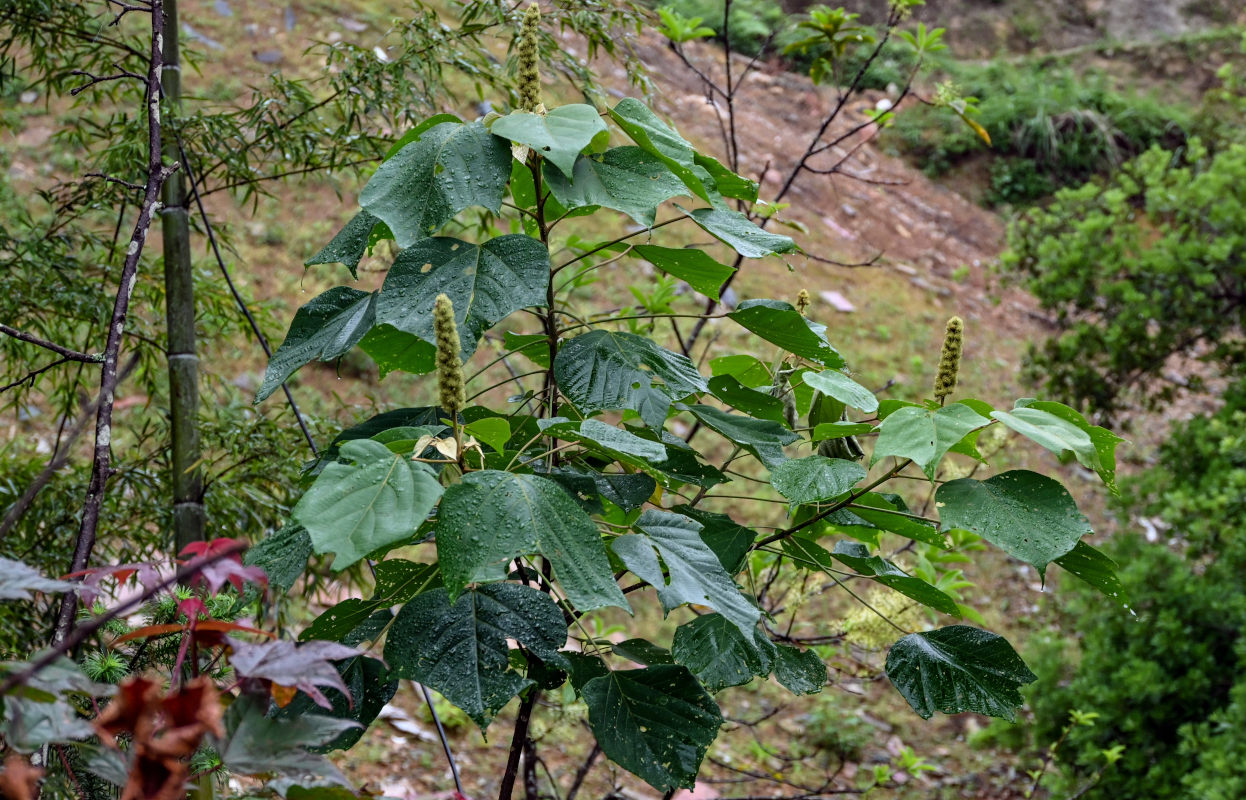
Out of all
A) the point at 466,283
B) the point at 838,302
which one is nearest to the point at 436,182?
the point at 466,283

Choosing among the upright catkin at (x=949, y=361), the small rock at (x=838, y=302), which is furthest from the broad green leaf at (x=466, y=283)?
the small rock at (x=838, y=302)

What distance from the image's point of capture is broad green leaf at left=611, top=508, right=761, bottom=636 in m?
0.66

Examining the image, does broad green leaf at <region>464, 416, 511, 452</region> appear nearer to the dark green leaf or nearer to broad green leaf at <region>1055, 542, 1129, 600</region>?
the dark green leaf

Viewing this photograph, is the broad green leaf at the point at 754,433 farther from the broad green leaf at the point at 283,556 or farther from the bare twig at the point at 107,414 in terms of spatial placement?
the bare twig at the point at 107,414

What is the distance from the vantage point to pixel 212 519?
163 cm

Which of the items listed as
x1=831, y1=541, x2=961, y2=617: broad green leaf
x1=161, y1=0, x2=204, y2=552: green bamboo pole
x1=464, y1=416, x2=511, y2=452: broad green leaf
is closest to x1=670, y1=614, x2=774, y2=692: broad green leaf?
x1=831, y1=541, x2=961, y2=617: broad green leaf

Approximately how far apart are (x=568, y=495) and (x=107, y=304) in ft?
4.30

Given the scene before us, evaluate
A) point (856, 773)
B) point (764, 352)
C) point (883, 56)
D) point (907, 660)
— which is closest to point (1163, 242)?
point (764, 352)

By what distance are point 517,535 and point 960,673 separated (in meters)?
0.44

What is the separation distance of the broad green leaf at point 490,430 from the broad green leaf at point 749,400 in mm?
224

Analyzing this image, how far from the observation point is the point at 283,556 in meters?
0.68

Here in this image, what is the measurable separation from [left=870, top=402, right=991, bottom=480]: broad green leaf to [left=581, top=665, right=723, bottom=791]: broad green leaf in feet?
0.77

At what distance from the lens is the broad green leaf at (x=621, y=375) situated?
0.76m

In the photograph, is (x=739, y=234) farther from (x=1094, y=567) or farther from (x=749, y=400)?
(x=1094, y=567)
